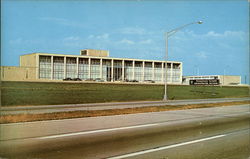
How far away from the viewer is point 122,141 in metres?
9.41

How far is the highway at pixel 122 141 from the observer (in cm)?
770

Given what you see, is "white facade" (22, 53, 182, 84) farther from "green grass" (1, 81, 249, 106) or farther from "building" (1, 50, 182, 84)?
"green grass" (1, 81, 249, 106)

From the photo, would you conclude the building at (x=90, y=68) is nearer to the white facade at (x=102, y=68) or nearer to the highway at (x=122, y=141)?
the white facade at (x=102, y=68)

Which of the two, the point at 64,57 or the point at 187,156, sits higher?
the point at 64,57

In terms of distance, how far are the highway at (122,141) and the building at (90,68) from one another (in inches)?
2499

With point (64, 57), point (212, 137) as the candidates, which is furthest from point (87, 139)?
point (64, 57)

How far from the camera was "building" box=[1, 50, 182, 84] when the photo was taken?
88250 millimetres

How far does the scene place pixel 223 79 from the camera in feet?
473

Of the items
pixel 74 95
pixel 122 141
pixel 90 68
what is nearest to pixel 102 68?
pixel 90 68

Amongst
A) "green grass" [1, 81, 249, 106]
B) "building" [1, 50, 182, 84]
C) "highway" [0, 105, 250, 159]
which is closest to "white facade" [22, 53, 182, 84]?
"building" [1, 50, 182, 84]

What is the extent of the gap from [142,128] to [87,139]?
3236 mm

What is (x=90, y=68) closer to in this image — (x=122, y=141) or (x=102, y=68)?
(x=102, y=68)

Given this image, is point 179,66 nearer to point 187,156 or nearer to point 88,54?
point 88,54

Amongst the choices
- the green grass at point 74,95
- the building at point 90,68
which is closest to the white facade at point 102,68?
the building at point 90,68
